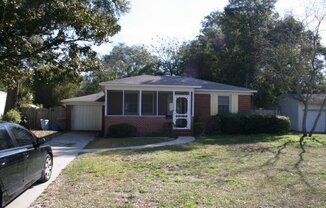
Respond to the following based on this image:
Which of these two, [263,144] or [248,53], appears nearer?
[263,144]

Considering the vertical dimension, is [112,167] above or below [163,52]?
below

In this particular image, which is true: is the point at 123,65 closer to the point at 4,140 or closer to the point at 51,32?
the point at 51,32

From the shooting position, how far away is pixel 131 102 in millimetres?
26656

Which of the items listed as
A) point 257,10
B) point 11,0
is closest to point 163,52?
point 257,10

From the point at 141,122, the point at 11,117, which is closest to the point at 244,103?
the point at 141,122

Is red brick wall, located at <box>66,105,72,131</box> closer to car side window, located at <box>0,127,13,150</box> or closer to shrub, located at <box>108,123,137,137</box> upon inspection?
shrub, located at <box>108,123,137,137</box>

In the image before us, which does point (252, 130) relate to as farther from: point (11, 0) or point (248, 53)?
point (11, 0)

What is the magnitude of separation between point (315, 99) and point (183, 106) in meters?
13.6

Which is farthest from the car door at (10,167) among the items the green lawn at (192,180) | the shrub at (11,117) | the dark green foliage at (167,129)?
the shrub at (11,117)

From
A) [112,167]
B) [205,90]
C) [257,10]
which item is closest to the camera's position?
[112,167]

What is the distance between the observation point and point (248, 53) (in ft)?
116

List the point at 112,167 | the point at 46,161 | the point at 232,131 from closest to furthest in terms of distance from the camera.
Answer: the point at 46,161 < the point at 112,167 < the point at 232,131

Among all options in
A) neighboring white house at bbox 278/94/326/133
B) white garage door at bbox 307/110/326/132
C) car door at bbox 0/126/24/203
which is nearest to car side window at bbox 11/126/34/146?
car door at bbox 0/126/24/203

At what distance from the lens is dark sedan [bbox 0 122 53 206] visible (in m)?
6.81
